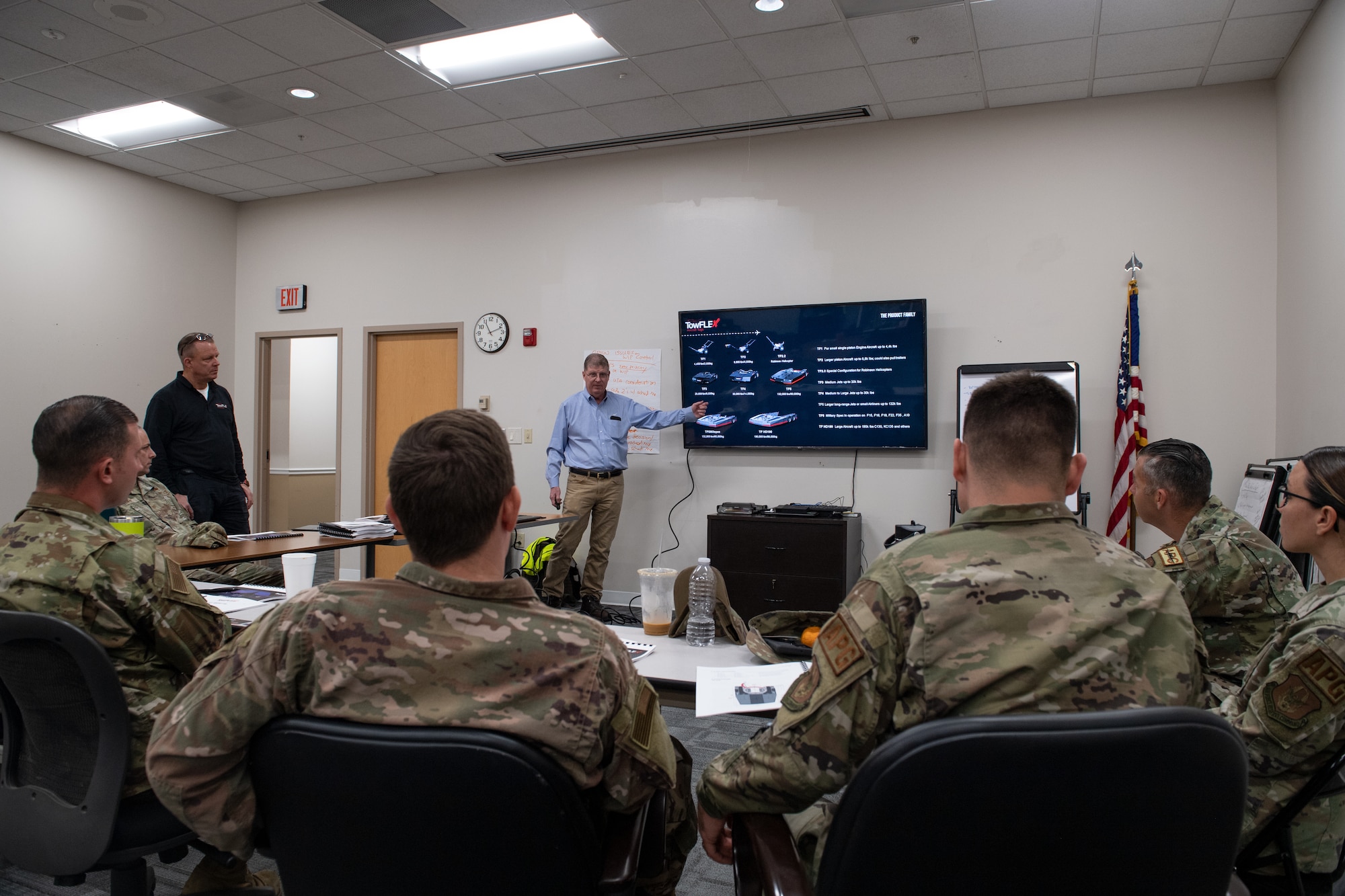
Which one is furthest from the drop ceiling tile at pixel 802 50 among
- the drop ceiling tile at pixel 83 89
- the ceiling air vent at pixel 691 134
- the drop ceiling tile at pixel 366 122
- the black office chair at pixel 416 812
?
the black office chair at pixel 416 812

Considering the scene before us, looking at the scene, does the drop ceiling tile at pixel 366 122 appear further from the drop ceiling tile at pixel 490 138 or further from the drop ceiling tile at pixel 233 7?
the drop ceiling tile at pixel 233 7

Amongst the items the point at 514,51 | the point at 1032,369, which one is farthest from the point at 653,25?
the point at 1032,369

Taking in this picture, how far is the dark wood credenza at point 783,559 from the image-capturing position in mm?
4562

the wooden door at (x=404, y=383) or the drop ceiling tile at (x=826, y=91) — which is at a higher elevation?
the drop ceiling tile at (x=826, y=91)

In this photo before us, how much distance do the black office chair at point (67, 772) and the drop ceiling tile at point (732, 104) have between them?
4.12 metres

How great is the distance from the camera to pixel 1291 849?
1297mm

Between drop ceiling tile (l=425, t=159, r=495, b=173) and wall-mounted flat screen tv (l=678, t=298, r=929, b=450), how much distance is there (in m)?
1.87

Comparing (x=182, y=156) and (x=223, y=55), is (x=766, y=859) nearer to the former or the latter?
(x=223, y=55)

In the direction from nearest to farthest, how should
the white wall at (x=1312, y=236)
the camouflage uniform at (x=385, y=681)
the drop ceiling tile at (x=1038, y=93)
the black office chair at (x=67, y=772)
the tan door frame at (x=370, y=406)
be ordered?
the camouflage uniform at (x=385, y=681) < the black office chair at (x=67, y=772) < the white wall at (x=1312, y=236) < the drop ceiling tile at (x=1038, y=93) < the tan door frame at (x=370, y=406)

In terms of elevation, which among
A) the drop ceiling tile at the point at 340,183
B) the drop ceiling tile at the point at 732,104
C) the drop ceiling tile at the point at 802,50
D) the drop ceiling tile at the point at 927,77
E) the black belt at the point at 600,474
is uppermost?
the drop ceiling tile at the point at 340,183

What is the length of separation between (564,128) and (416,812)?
489cm

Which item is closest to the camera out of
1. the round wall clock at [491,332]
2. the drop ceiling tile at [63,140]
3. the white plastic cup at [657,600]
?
the white plastic cup at [657,600]

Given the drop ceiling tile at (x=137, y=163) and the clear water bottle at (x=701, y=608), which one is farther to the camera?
the drop ceiling tile at (x=137, y=163)

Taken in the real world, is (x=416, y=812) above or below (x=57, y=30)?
below
